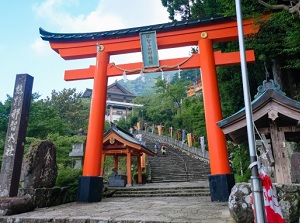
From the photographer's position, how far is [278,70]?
817cm

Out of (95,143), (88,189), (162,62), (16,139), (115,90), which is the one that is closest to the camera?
(16,139)

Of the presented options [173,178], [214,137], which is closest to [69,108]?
[173,178]

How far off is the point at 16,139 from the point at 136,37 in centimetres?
495

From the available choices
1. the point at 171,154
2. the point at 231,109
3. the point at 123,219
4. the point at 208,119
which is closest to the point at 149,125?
the point at 171,154

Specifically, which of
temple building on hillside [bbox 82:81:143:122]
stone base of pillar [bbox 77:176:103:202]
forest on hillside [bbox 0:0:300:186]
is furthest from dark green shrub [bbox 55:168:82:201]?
temple building on hillside [bbox 82:81:143:122]

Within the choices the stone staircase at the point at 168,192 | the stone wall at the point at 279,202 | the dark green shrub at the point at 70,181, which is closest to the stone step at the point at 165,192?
the stone staircase at the point at 168,192

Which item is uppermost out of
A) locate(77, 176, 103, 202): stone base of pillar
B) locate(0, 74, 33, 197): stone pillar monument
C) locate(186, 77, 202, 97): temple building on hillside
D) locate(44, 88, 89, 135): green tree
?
locate(186, 77, 202, 97): temple building on hillside

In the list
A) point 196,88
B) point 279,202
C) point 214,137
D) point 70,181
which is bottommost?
point 279,202

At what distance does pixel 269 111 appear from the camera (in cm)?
432

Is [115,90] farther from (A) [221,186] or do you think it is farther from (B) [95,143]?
(A) [221,186]

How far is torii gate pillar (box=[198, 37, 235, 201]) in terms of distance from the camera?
6.17 metres

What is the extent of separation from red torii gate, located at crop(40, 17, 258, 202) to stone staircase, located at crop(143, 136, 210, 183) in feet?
35.5

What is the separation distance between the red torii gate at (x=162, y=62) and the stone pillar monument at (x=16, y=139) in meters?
2.01

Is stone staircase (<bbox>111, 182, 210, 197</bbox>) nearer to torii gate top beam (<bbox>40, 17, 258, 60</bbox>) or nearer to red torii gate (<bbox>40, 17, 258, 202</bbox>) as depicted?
red torii gate (<bbox>40, 17, 258, 202</bbox>)
